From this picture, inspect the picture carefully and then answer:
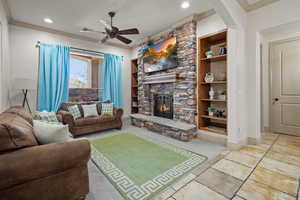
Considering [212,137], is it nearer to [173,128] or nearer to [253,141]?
[253,141]

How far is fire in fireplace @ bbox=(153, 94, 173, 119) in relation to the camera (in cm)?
405

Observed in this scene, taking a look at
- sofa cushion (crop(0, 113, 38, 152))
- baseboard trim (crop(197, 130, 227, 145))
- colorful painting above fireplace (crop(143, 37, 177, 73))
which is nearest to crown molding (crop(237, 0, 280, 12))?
colorful painting above fireplace (crop(143, 37, 177, 73))

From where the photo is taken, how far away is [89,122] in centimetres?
357

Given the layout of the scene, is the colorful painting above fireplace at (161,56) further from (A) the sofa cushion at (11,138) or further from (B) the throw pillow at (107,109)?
(A) the sofa cushion at (11,138)

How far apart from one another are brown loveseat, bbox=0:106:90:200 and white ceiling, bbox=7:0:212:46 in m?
2.73

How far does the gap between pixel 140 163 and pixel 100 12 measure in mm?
3246

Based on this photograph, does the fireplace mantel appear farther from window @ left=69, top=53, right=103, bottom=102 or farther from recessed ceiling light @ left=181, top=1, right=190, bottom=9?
window @ left=69, top=53, right=103, bottom=102

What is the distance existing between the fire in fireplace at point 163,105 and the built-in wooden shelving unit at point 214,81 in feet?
3.07

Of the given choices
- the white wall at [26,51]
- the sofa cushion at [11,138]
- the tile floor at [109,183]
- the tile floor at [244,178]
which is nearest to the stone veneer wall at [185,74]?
the tile floor at [109,183]

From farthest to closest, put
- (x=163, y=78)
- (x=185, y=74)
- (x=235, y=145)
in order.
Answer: (x=163, y=78)
(x=185, y=74)
(x=235, y=145)

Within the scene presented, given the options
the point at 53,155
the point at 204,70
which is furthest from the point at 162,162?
the point at 204,70

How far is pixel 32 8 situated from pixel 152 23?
267cm

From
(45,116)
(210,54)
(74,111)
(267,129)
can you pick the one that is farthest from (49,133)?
(267,129)

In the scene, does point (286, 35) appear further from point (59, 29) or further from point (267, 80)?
point (59, 29)
